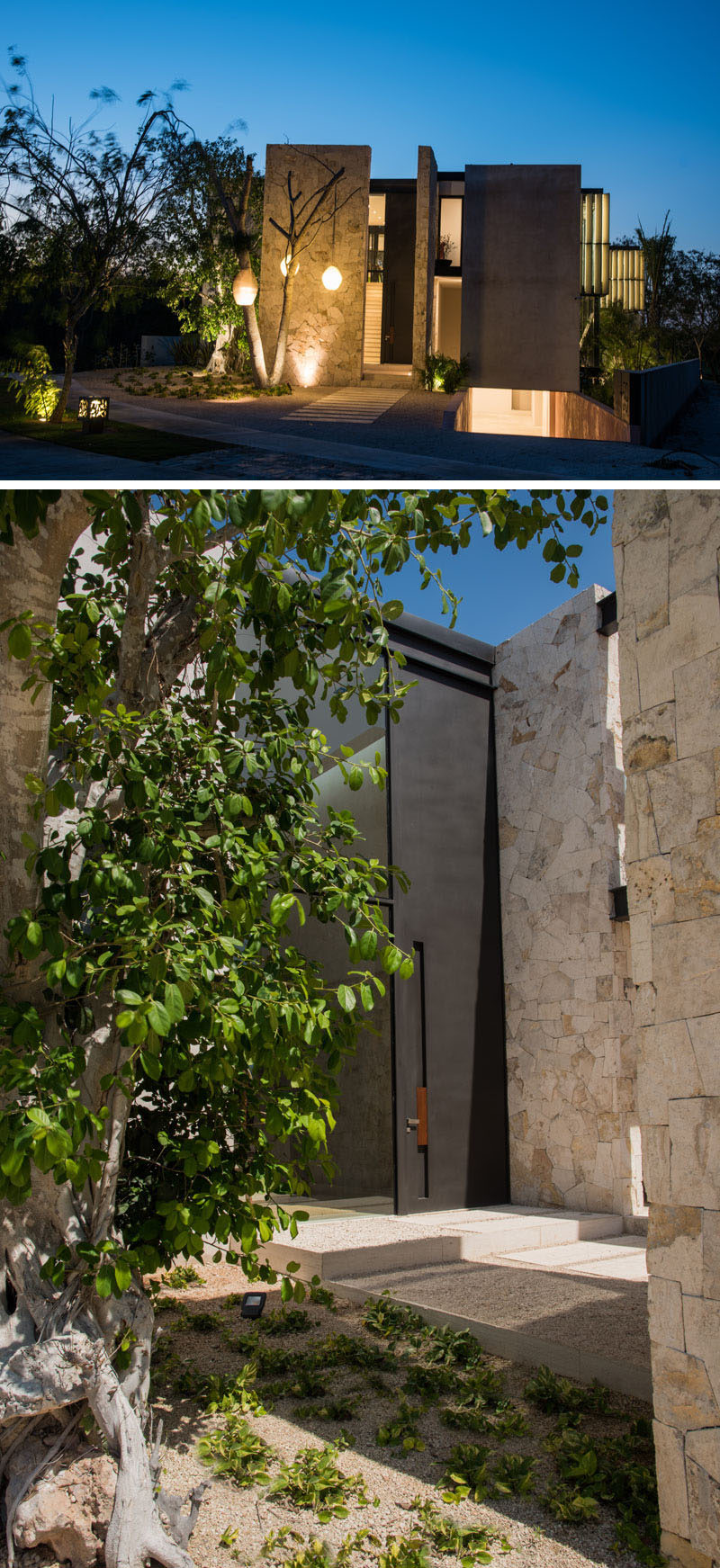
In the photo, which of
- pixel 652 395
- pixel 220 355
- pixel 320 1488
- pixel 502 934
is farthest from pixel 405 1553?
pixel 502 934

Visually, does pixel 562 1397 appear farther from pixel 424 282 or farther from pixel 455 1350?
pixel 424 282

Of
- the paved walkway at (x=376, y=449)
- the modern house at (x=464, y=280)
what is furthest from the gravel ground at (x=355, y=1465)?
the modern house at (x=464, y=280)

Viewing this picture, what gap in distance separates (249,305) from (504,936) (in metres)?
5.26

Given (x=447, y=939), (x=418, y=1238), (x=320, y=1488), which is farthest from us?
(x=447, y=939)

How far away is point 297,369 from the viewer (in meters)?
3.92

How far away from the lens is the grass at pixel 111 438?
7.93 feet

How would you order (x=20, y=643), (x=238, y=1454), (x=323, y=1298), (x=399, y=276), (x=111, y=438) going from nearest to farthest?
(x=20, y=643) → (x=111, y=438) → (x=238, y=1454) → (x=323, y=1298) → (x=399, y=276)

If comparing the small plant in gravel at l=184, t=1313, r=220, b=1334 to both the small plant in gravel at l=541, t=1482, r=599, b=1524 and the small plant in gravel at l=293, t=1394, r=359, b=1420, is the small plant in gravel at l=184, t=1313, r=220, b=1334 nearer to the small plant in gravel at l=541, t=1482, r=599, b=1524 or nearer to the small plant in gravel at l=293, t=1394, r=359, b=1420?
the small plant in gravel at l=293, t=1394, r=359, b=1420

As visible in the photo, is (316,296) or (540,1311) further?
(540,1311)

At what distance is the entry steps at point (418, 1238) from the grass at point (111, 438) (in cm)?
360

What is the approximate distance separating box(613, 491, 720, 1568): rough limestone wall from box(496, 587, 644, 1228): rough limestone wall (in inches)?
160

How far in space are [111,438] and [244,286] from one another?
67.5 inches

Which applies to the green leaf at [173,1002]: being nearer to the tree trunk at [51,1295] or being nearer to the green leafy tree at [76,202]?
the tree trunk at [51,1295]

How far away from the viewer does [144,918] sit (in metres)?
2.11
